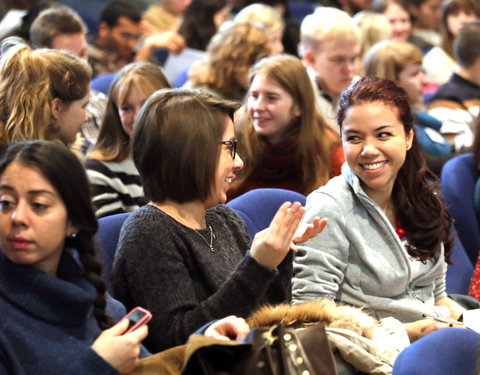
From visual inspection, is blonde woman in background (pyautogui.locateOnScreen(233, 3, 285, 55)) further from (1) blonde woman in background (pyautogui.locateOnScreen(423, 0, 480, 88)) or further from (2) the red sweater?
(2) the red sweater

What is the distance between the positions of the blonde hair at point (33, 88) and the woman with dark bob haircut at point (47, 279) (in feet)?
2.44

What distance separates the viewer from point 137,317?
1.91 metres

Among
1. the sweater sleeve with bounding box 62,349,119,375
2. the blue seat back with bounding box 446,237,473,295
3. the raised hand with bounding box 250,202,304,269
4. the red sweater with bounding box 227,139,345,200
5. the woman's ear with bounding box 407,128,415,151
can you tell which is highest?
the woman's ear with bounding box 407,128,415,151

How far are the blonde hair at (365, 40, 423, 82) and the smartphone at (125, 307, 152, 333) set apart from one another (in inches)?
115

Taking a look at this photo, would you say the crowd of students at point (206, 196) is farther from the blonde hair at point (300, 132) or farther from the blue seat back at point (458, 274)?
the blue seat back at point (458, 274)

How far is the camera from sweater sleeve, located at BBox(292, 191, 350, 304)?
2445mm

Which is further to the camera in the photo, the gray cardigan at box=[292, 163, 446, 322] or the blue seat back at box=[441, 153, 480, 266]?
the blue seat back at box=[441, 153, 480, 266]

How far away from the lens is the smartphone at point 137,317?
6.06 feet

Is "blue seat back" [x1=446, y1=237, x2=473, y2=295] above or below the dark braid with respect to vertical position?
below

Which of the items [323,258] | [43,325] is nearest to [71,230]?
[43,325]

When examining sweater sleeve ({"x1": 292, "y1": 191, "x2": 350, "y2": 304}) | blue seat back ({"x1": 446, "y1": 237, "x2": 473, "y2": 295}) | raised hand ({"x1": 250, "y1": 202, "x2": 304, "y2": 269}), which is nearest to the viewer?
raised hand ({"x1": 250, "y1": 202, "x2": 304, "y2": 269})

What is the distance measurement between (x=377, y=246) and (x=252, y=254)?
615 mm

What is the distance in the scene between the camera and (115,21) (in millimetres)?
5613

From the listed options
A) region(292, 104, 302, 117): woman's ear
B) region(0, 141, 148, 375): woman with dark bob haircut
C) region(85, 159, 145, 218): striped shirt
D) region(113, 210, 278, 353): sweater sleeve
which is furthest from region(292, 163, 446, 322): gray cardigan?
region(292, 104, 302, 117): woman's ear
